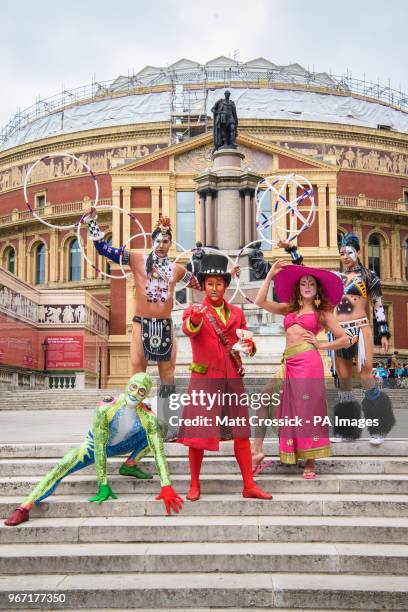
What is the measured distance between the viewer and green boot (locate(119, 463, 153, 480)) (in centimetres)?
651

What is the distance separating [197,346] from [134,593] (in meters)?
2.20

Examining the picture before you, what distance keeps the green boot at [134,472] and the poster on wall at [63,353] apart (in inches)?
1136

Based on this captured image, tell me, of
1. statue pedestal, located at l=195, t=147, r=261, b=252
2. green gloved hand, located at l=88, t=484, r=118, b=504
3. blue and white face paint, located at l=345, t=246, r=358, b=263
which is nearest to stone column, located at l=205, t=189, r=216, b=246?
statue pedestal, located at l=195, t=147, r=261, b=252

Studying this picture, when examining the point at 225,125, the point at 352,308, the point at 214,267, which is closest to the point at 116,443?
the point at 214,267

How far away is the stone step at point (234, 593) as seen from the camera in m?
4.86

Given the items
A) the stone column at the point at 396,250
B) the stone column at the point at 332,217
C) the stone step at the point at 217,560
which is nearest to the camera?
the stone step at the point at 217,560

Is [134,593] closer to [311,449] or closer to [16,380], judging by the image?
[311,449]

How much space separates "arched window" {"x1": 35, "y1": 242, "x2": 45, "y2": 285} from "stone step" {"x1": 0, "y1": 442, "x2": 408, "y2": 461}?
47.4m

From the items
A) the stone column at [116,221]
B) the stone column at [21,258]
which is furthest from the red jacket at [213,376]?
the stone column at [21,258]

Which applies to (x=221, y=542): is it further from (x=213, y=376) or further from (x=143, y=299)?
(x=143, y=299)

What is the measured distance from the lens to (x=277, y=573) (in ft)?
17.3

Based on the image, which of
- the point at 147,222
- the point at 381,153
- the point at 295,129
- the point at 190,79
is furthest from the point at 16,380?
the point at 190,79

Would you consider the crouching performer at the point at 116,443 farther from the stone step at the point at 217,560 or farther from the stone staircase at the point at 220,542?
the stone step at the point at 217,560

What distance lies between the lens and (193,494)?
20.0 ft
